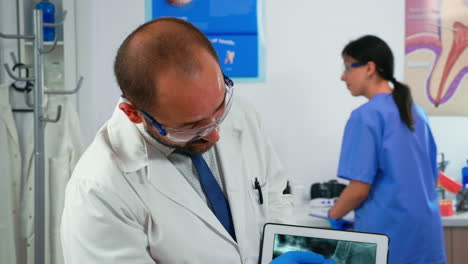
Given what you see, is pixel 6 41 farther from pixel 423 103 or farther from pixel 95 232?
pixel 423 103

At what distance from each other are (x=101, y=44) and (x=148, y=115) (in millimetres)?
1864

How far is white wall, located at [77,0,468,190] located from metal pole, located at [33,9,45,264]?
544 millimetres

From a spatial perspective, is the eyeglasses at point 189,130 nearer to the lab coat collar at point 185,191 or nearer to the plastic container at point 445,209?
the lab coat collar at point 185,191

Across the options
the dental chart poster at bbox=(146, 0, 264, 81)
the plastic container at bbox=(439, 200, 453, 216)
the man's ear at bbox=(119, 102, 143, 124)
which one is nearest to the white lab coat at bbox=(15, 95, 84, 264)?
the dental chart poster at bbox=(146, 0, 264, 81)

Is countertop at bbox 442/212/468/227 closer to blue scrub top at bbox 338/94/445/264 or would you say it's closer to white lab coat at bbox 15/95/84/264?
blue scrub top at bbox 338/94/445/264

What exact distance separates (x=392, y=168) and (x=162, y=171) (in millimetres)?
1073

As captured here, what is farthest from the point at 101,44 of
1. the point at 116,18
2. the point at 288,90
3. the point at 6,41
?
the point at 288,90

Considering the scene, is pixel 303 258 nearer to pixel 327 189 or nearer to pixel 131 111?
pixel 131 111

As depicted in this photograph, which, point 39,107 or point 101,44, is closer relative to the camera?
point 39,107

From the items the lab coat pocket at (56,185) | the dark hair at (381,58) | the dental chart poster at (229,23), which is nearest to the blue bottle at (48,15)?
the dental chart poster at (229,23)

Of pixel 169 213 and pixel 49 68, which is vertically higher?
pixel 49 68

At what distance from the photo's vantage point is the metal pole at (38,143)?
2057mm

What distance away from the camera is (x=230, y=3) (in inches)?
103

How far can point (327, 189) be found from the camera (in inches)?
99.3
